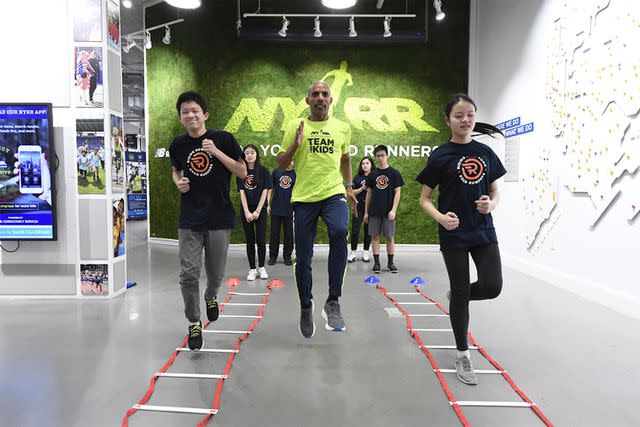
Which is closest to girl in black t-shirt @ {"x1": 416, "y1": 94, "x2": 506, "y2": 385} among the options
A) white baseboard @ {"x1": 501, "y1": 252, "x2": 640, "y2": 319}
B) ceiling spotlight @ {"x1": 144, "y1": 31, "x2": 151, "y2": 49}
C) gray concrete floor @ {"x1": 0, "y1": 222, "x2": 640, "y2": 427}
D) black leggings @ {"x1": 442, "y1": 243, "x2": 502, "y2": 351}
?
black leggings @ {"x1": 442, "y1": 243, "x2": 502, "y2": 351}

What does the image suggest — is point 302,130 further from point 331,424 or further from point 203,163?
point 331,424

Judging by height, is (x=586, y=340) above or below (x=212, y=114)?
below

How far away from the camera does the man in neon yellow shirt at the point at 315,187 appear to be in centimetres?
281

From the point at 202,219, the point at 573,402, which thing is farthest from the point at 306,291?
the point at 573,402

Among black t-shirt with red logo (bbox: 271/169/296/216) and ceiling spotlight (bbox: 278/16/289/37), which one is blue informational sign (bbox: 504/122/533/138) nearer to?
black t-shirt with red logo (bbox: 271/169/296/216)

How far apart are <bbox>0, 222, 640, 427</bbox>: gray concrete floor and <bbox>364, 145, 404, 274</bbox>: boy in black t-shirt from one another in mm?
1645

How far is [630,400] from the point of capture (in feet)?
7.01

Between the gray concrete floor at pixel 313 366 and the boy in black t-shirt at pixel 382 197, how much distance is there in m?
1.64

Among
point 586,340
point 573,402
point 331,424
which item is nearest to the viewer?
point 331,424

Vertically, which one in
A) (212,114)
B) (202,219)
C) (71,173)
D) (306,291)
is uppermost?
(212,114)

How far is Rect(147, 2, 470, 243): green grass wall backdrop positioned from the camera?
7.51 meters

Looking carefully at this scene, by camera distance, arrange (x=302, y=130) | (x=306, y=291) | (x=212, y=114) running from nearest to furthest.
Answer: (x=302, y=130)
(x=306, y=291)
(x=212, y=114)

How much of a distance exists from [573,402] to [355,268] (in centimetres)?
389

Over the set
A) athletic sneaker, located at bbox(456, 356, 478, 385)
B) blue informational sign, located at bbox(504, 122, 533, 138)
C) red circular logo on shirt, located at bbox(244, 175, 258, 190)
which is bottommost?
athletic sneaker, located at bbox(456, 356, 478, 385)
